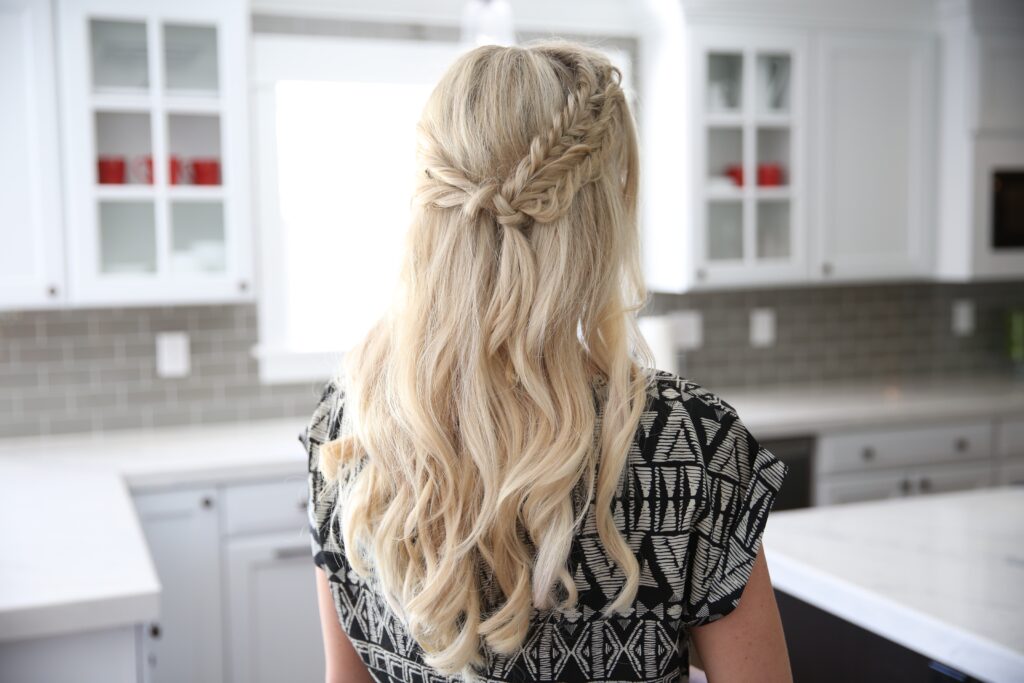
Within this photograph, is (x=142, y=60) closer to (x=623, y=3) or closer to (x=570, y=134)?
(x=623, y=3)

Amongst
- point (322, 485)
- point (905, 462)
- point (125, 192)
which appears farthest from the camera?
point (905, 462)

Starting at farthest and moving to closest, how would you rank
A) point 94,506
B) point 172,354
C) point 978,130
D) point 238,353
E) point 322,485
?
point 978,130
point 238,353
point 172,354
point 94,506
point 322,485

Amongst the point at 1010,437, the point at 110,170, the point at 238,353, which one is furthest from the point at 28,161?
the point at 1010,437

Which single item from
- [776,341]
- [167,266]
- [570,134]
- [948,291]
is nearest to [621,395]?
[570,134]

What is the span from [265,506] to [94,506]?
0.58 metres

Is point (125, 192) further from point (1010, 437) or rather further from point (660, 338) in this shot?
point (1010, 437)

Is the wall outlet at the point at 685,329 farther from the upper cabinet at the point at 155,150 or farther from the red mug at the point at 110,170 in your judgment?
the red mug at the point at 110,170

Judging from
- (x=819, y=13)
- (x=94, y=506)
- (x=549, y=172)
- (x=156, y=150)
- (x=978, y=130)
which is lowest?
(x=94, y=506)

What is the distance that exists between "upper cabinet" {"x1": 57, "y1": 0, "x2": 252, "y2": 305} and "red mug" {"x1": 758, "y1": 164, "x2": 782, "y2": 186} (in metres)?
1.78

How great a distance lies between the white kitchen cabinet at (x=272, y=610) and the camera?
8.87 feet

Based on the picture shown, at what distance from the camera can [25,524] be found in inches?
80.2

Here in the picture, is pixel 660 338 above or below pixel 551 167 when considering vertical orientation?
below

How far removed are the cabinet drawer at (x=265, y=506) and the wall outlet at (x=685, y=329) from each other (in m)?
1.62

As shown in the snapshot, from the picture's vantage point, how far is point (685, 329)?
12.3 feet
